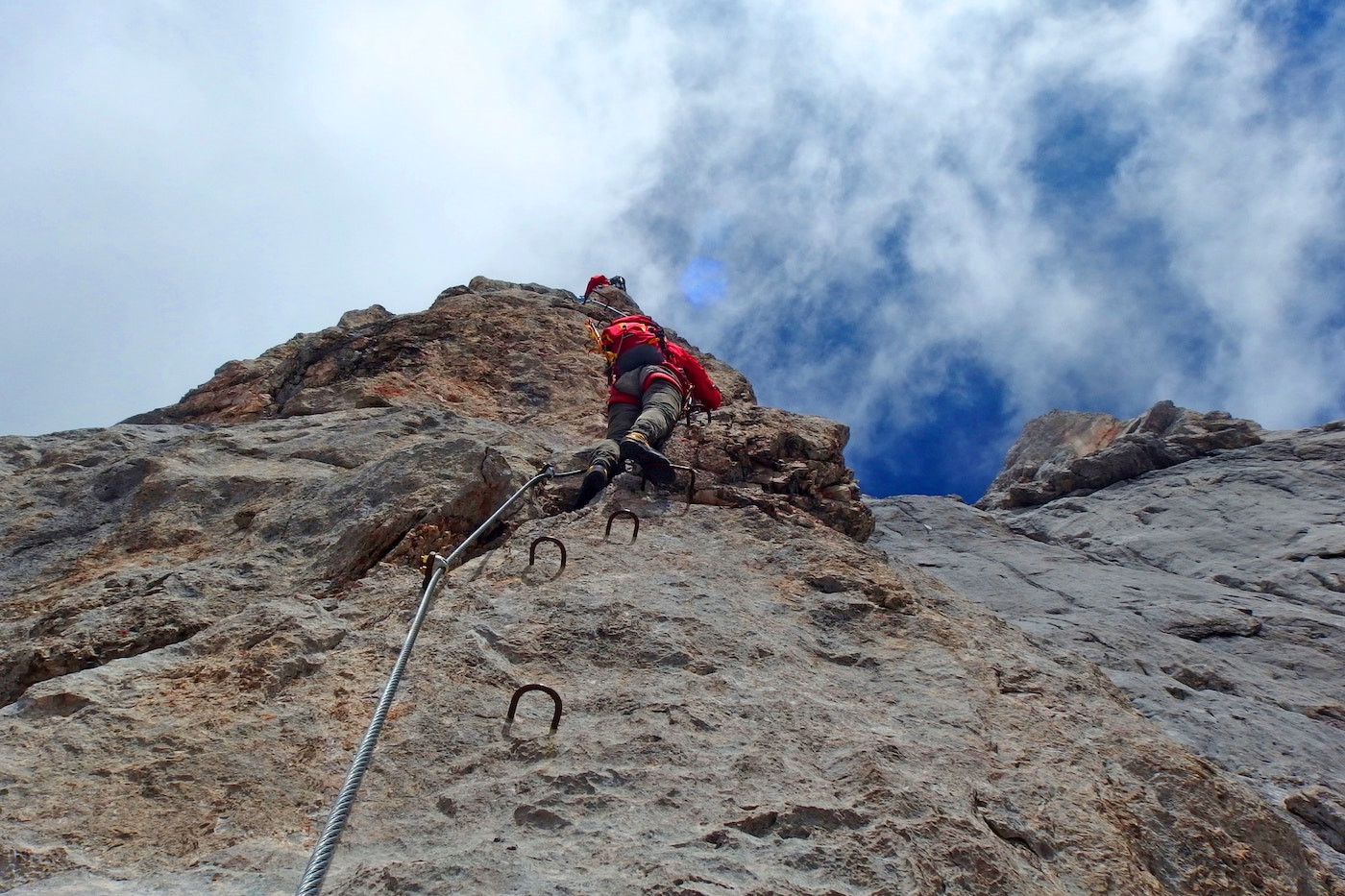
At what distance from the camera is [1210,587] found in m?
7.58

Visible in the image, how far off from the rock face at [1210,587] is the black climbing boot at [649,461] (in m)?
2.13

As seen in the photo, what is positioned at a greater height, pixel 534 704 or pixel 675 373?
pixel 675 373

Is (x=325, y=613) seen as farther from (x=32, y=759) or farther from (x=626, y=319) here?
(x=626, y=319)

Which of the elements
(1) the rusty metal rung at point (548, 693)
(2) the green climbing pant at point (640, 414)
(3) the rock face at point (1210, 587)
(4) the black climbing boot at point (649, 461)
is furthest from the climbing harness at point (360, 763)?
(3) the rock face at point (1210, 587)

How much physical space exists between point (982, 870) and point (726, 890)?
2.33ft

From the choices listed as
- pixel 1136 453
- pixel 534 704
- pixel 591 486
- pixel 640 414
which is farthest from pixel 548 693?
pixel 1136 453

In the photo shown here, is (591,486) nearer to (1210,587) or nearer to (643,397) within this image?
(643,397)

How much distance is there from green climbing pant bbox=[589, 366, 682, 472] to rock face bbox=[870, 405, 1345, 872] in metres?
2.39

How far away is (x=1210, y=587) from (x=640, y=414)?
4651 millimetres

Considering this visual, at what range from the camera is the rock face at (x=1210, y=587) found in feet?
15.4

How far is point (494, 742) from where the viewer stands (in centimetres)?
288

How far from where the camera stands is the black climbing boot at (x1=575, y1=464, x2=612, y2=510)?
5.16 m

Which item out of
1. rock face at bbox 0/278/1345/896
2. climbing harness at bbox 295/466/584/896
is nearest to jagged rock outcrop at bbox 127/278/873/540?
rock face at bbox 0/278/1345/896

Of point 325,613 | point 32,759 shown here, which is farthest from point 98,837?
point 325,613
